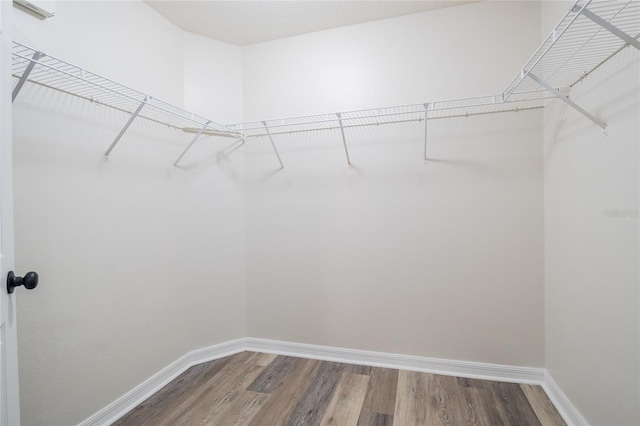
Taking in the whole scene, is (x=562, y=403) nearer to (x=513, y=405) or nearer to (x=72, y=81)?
(x=513, y=405)

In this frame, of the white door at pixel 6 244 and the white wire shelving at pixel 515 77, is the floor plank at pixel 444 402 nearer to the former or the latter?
the white wire shelving at pixel 515 77

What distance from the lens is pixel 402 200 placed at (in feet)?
6.57

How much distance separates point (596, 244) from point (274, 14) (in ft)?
7.56

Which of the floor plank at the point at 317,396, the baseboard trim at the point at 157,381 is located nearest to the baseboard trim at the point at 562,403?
the floor plank at the point at 317,396

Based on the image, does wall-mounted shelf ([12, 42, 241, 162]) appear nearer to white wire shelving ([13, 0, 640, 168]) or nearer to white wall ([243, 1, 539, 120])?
white wire shelving ([13, 0, 640, 168])

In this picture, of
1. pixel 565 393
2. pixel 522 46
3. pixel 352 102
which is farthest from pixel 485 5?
pixel 565 393

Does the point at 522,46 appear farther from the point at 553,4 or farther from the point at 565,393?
the point at 565,393

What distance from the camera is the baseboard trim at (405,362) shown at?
183cm

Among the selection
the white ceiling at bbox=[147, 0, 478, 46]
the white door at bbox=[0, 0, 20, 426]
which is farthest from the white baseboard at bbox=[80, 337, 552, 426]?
the white ceiling at bbox=[147, 0, 478, 46]

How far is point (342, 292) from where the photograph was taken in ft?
7.06

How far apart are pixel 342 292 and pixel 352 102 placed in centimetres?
142

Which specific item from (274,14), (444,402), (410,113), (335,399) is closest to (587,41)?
(410,113)

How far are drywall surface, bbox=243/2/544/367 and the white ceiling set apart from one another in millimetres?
81

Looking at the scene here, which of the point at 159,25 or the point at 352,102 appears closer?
the point at 159,25
